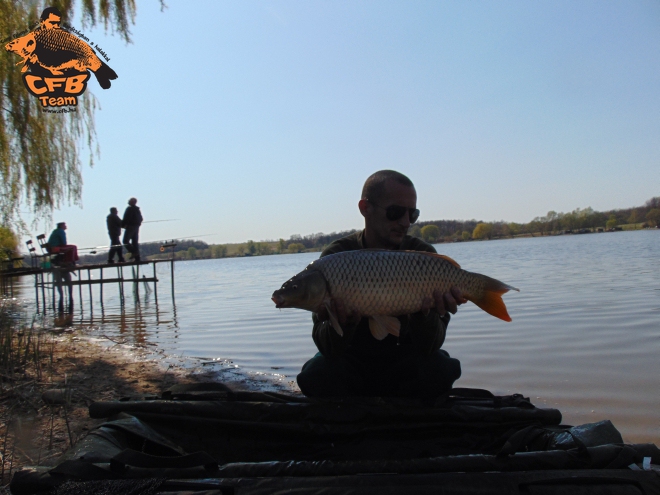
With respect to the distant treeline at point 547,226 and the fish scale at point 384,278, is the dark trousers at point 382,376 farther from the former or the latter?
the distant treeline at point 547,226

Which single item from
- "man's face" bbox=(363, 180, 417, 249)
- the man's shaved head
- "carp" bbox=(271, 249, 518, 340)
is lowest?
"carp" bbox=(271, 249, 518, 340)

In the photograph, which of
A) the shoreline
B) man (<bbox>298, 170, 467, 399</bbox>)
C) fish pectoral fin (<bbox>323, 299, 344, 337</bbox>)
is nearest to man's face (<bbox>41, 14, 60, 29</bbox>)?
the shoreline

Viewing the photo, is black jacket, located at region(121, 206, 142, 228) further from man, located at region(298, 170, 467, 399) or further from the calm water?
man, located at region(298, 170, 467, 399)

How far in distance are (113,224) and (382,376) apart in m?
13.3

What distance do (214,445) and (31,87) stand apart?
7.00 metres

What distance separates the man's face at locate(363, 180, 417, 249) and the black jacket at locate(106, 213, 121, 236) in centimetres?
1309

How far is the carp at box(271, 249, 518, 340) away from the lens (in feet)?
6.91

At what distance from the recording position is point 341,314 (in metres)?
2.15

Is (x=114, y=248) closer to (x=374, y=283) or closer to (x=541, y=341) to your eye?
(x=541, y=341)

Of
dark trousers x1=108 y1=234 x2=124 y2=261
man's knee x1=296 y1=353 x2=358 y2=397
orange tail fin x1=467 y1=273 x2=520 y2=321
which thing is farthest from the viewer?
dark trousers x1=108 y1=234 x2=124 y2=261

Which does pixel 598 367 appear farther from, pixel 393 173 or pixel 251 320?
pixel 251 320

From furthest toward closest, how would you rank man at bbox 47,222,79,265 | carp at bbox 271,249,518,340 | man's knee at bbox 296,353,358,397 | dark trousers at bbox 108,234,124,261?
1. dark trousers at bbox 108,234,124,261
2. man at bbox 47,222,79,265
3. man's knee at bbox 296,353,358,397
4. carp at bbox 271,249,518,340

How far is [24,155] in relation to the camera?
748cm

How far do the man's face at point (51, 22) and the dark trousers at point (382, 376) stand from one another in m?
6.77
